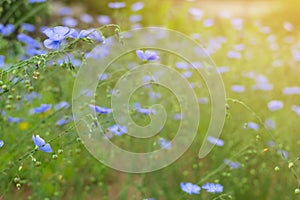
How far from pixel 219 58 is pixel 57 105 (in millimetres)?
2078

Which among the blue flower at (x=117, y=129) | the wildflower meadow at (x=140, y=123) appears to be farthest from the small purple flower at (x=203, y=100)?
the blue flower at (x=117, y=129)

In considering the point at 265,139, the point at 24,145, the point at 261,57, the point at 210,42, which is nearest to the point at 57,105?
the point at 24,145

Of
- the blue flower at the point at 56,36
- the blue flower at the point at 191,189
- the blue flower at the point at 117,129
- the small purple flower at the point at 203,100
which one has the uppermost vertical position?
the blue flower at the point at 56,36

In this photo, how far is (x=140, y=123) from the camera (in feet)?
9.70

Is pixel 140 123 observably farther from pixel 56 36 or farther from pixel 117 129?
pixel 56 36

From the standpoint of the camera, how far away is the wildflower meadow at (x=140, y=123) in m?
2.35

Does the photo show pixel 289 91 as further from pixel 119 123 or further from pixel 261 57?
pixel 119 123

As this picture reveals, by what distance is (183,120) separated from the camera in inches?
126

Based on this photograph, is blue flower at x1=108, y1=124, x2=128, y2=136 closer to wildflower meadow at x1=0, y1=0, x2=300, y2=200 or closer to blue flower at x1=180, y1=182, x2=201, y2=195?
wildflower meadow at x1=0, y1=0, x2=300, y2=200

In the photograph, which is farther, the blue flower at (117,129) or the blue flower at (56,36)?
the blue flower at (117,129)

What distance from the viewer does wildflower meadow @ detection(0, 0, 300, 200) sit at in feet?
7.72

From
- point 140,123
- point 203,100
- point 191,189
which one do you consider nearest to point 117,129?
Answer: point 191,189

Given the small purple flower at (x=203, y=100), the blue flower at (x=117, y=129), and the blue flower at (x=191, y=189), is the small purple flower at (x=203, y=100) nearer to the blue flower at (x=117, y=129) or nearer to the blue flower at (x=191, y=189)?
the blue flower at (x=117, y=129)

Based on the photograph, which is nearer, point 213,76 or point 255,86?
point 213,76
